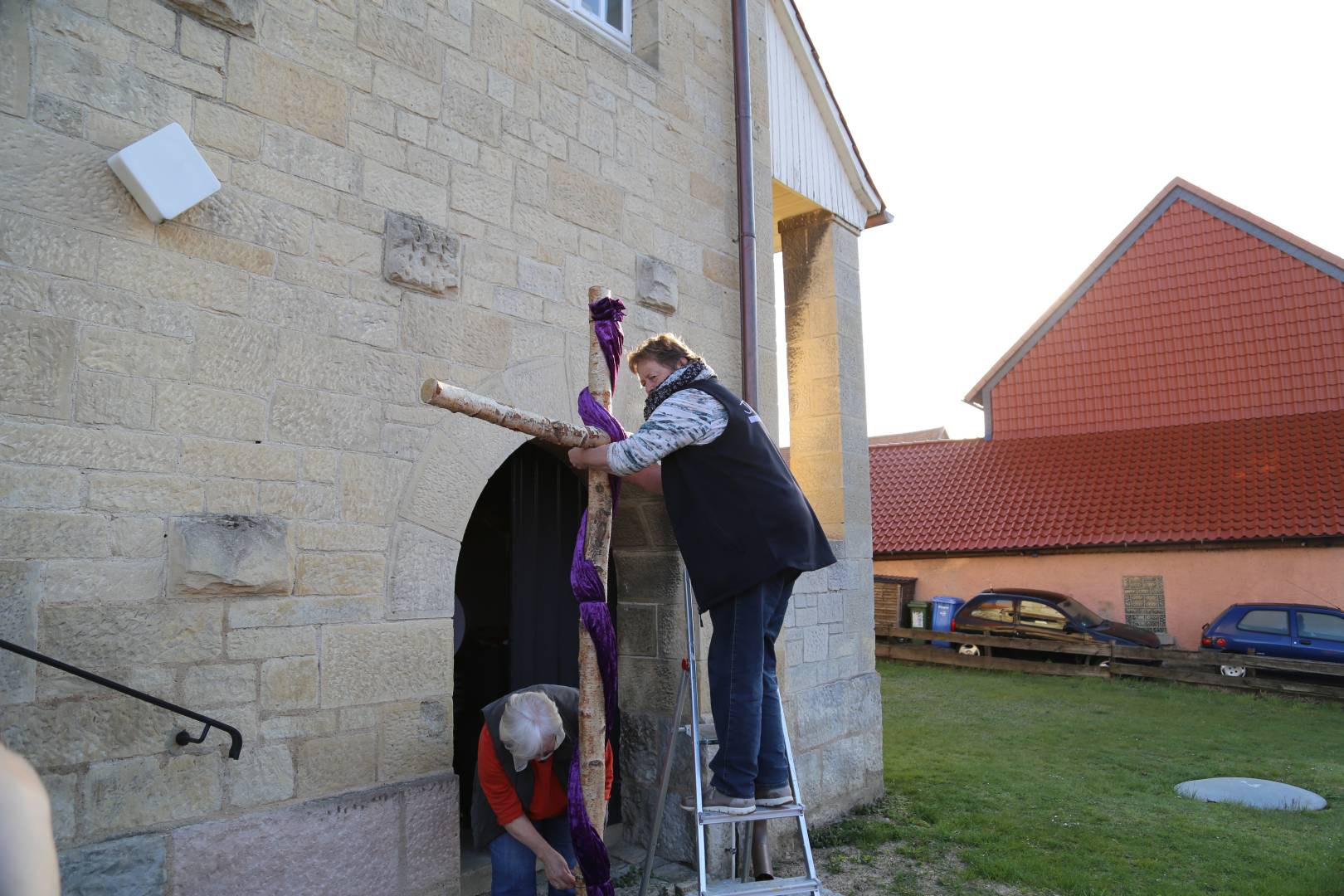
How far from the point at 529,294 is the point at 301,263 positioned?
1.13 metres

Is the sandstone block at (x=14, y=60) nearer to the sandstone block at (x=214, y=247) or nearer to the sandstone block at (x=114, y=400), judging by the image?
the sandstone block at (x=214, y=247)

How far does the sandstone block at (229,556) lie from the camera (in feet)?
10.6

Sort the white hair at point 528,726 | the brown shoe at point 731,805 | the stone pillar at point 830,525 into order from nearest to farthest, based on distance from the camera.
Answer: the brown shoe at point 731,805 < the white hair at point 528,726 < the stone pillar at point 830,525

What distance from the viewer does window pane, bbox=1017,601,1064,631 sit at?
15.4 metres

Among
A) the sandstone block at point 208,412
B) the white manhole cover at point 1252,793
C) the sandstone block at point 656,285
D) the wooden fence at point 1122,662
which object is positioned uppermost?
the sandstone block at point 656,285

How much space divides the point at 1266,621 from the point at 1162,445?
427 cm

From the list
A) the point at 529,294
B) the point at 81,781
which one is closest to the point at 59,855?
the point at 81,781

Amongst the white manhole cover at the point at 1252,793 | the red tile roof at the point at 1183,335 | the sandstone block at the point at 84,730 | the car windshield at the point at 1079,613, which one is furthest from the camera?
the red tile roof at the point at 1183,335

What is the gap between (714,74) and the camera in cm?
595

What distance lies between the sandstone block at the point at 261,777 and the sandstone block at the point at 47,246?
5.44 feet

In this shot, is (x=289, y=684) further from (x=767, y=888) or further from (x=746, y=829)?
(x=746, y=829)

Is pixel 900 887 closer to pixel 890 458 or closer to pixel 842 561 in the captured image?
pixel 842 561

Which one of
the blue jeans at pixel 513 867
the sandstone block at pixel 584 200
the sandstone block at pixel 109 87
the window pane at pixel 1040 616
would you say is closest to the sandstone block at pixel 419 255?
the sandstone block at pixel 584 200

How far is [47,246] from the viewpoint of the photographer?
3020 mm
